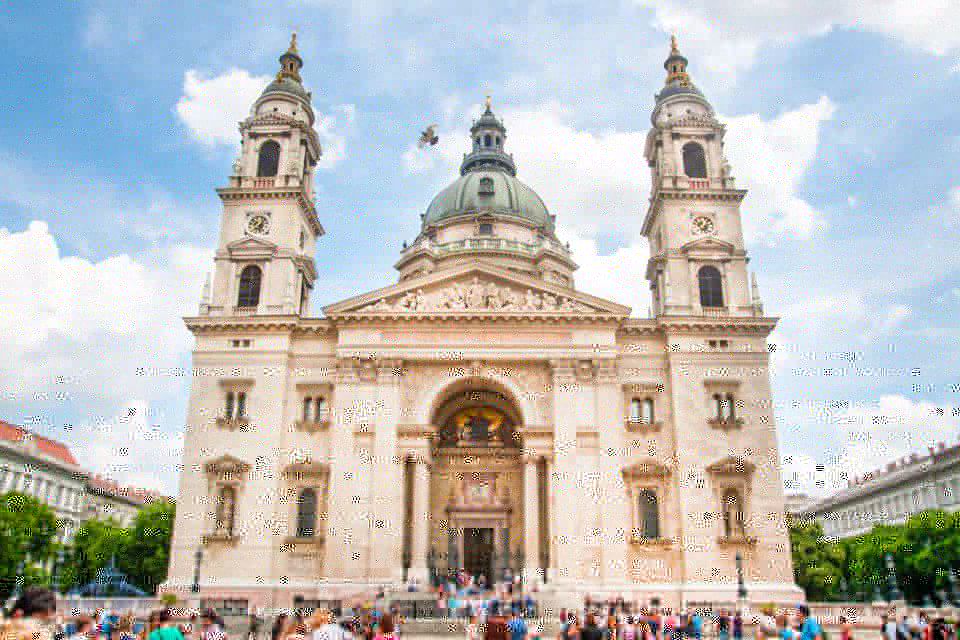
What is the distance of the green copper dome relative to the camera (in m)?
62.0

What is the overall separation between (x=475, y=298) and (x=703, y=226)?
13.2m

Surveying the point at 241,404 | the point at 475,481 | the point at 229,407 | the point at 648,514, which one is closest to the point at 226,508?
the point at 229,407

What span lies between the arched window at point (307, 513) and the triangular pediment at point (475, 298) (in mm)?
8772

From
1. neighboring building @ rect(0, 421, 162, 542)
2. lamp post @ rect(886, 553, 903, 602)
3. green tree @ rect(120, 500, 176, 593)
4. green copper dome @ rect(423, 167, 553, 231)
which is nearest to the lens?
lamp post @ rect(886, 553, 903, 602)

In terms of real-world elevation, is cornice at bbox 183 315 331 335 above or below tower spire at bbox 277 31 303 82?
below

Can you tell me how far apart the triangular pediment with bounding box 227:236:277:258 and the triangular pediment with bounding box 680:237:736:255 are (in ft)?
71.1

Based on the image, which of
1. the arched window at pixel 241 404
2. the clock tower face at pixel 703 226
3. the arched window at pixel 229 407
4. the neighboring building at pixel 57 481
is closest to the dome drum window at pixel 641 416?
the clock tower face at pixel 703 226

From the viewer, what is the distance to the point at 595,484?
37906 millimetres

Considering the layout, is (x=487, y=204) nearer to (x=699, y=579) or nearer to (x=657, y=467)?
(x=657, y=467)

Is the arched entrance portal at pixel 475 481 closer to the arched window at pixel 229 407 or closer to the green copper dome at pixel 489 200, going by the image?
the arched window at pixel 229 407

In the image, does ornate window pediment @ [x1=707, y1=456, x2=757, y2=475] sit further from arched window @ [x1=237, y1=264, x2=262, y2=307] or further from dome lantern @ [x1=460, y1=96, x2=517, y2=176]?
dome lantern @ [x1=460, y1=96, x2=517, y2=176]

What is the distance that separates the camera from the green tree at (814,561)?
2201 inches

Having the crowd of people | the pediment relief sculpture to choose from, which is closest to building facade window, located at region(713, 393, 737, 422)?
the pediment relief sculpture

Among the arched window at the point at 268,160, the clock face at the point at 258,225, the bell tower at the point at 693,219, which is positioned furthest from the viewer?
the arched window at the point at 268,160
